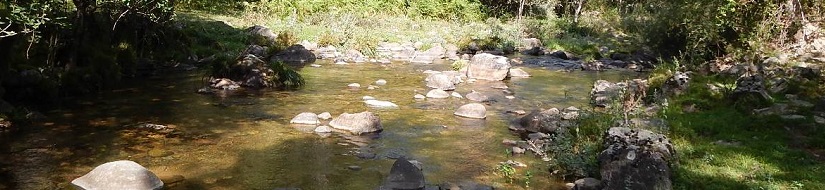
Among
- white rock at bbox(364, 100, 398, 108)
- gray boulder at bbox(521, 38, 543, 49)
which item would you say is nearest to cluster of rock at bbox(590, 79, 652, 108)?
white rock at bbox(364, 100, 398, 108)

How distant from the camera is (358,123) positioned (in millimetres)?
11484

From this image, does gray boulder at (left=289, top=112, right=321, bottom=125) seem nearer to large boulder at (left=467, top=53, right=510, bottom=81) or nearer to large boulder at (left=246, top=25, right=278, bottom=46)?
large boulder at (left=467, top=53, right=510, bottom=81)

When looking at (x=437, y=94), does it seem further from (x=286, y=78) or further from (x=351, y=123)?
(x=351, y=123)

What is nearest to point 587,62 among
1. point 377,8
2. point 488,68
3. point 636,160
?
point 488,68

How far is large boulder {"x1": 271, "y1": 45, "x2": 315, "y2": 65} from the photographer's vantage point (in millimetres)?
22406

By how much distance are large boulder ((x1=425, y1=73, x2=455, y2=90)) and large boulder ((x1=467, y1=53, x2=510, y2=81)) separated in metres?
1.85

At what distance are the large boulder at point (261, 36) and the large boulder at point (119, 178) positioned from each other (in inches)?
644

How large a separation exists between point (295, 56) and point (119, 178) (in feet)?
50.2

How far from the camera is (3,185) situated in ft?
25.4

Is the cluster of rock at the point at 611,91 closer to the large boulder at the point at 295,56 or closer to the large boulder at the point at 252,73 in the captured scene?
the large boulder at the point at 252,73

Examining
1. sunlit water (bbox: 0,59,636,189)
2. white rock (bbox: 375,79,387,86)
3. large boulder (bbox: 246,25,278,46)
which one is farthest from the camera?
large boulder (bbox: 246,25,278,46)

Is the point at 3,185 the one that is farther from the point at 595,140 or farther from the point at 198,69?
the point at 198,69

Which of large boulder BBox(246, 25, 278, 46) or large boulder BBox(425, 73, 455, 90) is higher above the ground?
large boulder BBox(246, 25, 278, 46)

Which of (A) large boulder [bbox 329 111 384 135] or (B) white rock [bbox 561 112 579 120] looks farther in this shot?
(B) white rock [bbox 561 112 579 120]
